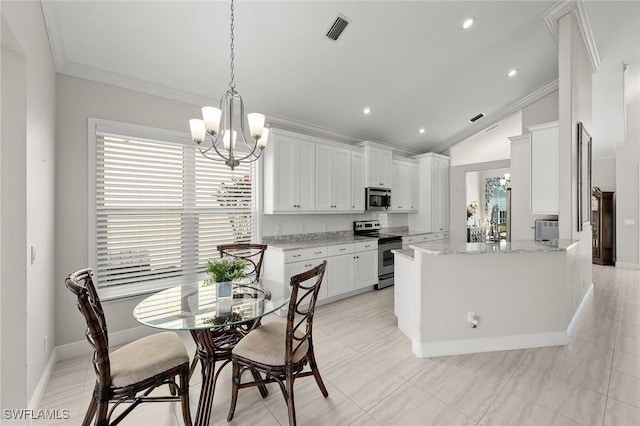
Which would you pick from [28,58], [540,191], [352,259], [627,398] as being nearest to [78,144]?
[28,58]

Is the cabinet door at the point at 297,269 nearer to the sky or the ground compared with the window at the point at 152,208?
nearer to the ground

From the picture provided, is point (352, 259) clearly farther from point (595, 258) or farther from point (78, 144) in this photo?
point (595, 258)

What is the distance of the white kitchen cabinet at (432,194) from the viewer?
240 inches

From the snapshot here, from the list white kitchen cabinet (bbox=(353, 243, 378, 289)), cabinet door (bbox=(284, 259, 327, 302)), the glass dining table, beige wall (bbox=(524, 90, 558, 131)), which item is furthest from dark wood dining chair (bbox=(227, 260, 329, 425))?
beige wall (bbox=(524, 90, 558, 131))

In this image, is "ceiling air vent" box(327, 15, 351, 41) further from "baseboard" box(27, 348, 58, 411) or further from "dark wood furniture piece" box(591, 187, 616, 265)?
"dark wood furniture piece" box(591, 187, 616, 265)

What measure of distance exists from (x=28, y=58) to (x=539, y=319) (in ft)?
15.1

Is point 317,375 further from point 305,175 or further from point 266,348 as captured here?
point 305,175

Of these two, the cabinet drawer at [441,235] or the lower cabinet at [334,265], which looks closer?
the lower cabinet at [334,265]

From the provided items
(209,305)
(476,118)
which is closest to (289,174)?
(209,305)

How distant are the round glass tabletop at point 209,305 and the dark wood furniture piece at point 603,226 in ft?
26.6

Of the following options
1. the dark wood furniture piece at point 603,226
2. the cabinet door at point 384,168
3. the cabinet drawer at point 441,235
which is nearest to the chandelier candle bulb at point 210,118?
the cabinet door at point 384,168

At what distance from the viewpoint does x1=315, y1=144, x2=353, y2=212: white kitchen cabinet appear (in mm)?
4359

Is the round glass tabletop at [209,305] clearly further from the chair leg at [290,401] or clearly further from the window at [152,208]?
the window at [152,208]

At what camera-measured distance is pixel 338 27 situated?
9.34 feet
